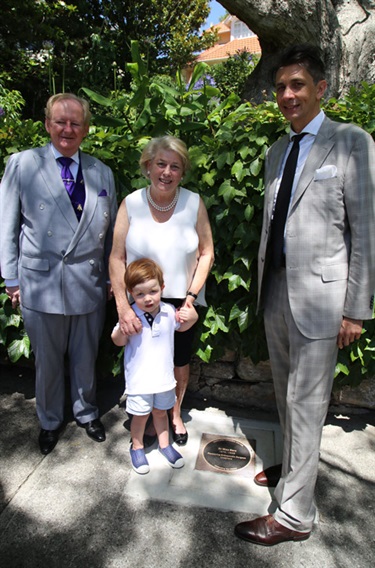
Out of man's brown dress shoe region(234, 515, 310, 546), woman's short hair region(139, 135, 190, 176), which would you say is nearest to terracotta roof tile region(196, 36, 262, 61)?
woman's short hair region(139, 135, 190, 176)

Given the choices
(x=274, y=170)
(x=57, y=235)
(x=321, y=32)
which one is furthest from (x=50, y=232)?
(x=321, y=32)

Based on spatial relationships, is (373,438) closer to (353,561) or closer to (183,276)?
(353,561)

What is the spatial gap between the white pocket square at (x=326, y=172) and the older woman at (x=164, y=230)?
0.76 m

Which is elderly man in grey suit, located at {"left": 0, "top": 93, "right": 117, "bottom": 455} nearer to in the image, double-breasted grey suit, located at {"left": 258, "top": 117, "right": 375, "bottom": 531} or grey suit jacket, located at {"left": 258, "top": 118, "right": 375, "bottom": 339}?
double-breasted grey suit, located at {"left": 258, "top": 117, "right": 375, "bottom": 531}

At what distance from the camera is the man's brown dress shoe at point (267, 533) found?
2131 millimetres

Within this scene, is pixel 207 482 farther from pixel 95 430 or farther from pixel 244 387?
pixel 244 387

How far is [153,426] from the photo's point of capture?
2945 millimetres

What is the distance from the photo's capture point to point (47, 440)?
9.28ft

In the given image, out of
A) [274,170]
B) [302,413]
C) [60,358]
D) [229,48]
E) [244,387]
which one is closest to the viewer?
[302,413]

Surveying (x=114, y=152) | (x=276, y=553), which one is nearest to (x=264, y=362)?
(x=276, y=553)

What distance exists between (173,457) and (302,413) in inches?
38.2

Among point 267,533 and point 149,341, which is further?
point 149,341

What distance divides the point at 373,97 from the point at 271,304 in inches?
62.3

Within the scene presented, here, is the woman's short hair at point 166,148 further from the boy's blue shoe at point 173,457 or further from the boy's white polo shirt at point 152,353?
the boy's blue shoe at point 173,457
